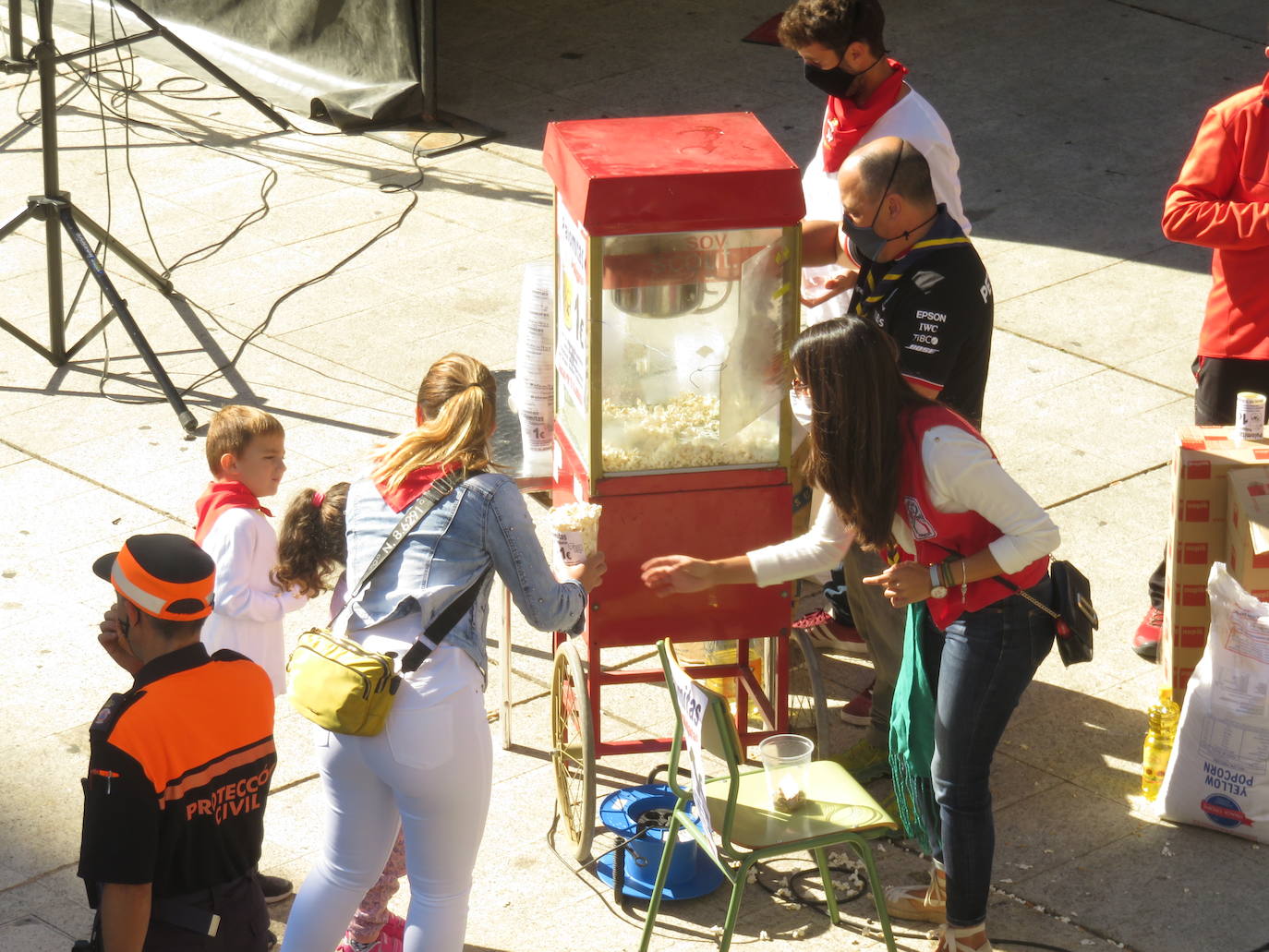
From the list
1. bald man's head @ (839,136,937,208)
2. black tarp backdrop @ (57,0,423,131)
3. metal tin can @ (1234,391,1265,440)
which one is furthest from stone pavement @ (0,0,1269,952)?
bald man's head @ (839,136,937,208)

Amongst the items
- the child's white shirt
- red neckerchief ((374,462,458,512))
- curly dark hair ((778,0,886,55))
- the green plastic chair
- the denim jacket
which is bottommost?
the green plastic chair

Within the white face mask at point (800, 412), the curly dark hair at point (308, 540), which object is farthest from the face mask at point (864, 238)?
the curly dark hair at point (308, 540)

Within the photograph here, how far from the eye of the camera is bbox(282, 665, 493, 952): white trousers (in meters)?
3.82

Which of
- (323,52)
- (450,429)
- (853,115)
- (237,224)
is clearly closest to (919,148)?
(853,115)

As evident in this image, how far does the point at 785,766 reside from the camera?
4.24 m

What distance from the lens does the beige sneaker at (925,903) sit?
4.59 m

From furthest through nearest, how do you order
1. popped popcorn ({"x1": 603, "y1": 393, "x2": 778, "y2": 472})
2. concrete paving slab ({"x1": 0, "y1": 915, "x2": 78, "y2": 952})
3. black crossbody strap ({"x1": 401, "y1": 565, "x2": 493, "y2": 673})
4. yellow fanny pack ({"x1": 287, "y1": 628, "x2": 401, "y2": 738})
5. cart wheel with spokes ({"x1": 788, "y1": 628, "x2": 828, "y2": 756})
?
cart wheel with spokes ({"x1": 788, "y1": 628, "x2": 828, "y2": 756}) < popped popcorn ({"x1": 603, "y1": 393, "x2": 778, "y2": 472}) < concrete paving slab ({"x1": 0, "y1": 915, "x2": 78, "y2": 952}) < black crossbody strap ({"x1": 401, "y1": 565, "x2": 493, "y2": 673}) < yellow fanny pack ({"x1": 287, "y1": 628, "x2": 401, "y2": 738})

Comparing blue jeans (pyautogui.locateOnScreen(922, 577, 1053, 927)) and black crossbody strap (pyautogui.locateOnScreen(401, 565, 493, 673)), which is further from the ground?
black crossbody strap (pyautogui.locateOnScreen(401, 565, 493, 673))

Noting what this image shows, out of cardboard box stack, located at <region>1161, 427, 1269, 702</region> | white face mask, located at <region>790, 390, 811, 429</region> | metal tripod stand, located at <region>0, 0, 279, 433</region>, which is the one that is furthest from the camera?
metal tripod stand, located at <region>0, 0, 279, 433</region>

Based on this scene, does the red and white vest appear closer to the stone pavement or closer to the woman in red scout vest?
the woman in red scout vest

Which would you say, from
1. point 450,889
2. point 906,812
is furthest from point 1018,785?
point 450,889

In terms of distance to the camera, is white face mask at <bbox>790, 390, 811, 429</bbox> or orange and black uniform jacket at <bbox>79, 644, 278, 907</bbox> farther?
white face mask at <bbox>790, 390, 811, 429</bbox>

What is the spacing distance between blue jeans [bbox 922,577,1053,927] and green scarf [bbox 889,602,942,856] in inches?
2.9

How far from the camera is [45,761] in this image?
17.7ft
